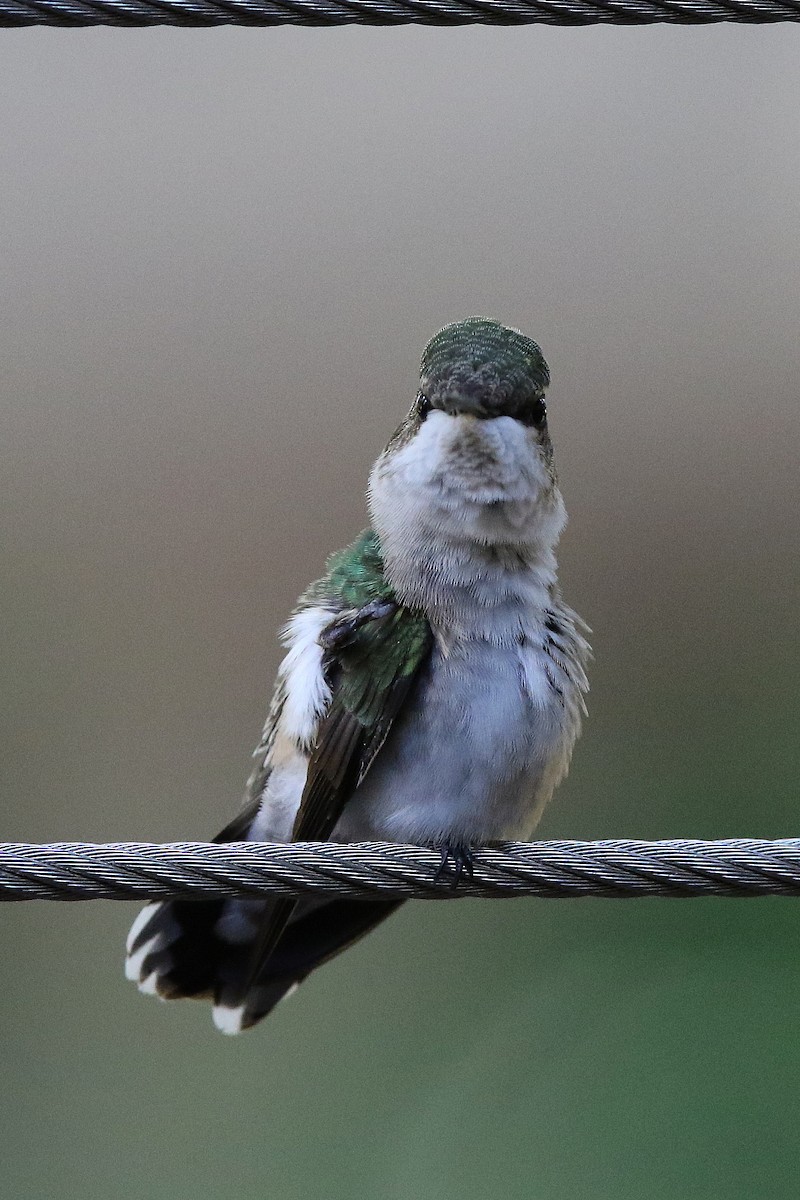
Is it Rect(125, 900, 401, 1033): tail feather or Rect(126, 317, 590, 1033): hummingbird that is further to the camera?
Rect(125, 900, 401, 1033): tail feather

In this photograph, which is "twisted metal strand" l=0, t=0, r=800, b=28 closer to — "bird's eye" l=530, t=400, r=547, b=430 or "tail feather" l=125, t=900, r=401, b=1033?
"bird's eye" l=530, t=400, r=547, b=430

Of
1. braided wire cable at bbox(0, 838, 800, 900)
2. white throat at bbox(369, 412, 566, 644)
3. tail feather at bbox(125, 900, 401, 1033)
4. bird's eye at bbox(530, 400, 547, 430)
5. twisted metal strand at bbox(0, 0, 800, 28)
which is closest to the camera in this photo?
braided wire cable at bbox(0, 838, 800, 900)

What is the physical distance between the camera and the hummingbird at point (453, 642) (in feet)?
7.45

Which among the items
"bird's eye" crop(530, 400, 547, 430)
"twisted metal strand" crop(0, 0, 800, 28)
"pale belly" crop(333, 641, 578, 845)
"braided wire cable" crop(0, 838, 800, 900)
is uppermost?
"twisted metal strand" crop(0, 0, 800, 28)

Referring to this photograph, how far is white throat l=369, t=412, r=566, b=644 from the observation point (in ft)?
7.36

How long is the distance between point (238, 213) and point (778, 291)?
3899 millimetres

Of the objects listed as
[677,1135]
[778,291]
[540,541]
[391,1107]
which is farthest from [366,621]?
[778,291]

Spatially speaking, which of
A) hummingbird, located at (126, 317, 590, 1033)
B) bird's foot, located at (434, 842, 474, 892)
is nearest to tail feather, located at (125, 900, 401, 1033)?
hummingbird, located at (126, 317, 590, 1033)

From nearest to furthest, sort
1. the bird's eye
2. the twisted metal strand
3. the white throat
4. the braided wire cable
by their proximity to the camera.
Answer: the braided wire cable
the twisted metal strand
the white throat
the bird's eye

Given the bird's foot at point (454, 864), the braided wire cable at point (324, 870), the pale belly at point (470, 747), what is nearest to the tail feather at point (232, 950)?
the pale belly at point (470, 747)

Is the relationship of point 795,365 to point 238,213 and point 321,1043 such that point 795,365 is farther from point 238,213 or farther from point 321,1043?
point 321,1043

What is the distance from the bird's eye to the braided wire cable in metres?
0.99

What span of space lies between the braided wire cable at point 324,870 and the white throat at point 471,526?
662 mm

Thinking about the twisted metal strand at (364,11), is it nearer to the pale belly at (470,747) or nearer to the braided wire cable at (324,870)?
the pale belly at (470,747)
